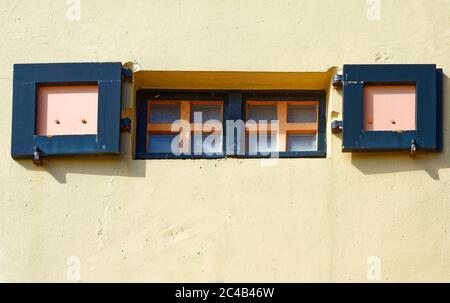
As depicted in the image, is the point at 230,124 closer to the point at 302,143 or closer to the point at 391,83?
the point at 302,143

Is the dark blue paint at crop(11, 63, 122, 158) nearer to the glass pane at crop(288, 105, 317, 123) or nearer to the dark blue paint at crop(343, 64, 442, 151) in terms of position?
the glass pane at crop(288, 105, 317, 123)

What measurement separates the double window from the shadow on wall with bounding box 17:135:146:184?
177 mm

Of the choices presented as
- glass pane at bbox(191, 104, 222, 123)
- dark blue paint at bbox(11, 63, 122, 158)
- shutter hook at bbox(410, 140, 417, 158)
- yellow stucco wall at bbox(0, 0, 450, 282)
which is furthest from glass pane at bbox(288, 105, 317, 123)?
dark blue paint at bbox(11, 63, 122, 158)

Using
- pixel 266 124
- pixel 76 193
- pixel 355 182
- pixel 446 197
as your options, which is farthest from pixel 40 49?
pixel 446 197

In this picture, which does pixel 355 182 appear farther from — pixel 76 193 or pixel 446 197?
pixel 76 193

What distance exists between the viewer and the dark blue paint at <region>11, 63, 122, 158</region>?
8125 mm

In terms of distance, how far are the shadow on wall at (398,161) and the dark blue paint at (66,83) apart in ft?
4.91

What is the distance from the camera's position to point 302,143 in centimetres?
843

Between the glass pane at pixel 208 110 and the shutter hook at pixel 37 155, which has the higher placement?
the glass pane at pixel 208 110

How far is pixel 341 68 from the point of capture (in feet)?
27.3

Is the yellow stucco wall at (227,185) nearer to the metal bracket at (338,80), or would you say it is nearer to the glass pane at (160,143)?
the metal bracket at (338,80)

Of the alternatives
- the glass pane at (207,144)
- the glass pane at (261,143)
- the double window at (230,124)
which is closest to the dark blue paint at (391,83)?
the double window at (230,124)

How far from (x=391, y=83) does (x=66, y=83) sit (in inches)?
78.6

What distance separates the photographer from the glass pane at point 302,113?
8.47 m
